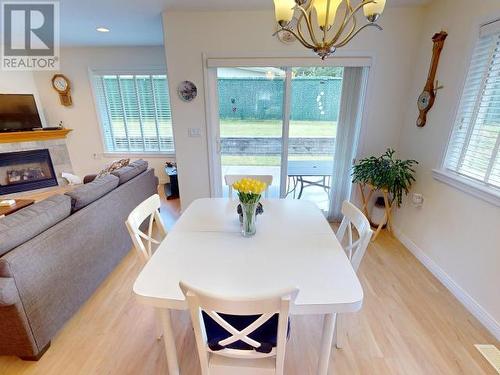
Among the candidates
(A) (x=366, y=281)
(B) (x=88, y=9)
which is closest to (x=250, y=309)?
(A) (x=366, y=281)

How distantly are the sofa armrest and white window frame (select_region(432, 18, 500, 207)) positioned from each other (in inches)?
114

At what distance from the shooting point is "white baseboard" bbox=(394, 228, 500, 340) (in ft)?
5.45

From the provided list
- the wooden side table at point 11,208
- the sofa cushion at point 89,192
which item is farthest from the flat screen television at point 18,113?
the sofa cushion at point 89,192

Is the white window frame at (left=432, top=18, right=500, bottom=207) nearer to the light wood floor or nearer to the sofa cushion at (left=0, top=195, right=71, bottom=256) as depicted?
the light wood floor

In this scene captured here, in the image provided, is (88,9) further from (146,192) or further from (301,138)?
(301,138)

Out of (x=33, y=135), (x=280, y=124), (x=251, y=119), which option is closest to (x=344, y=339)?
(x=280, y=124)

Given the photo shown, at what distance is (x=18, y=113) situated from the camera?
3980 millimetres

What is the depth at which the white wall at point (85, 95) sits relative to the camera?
167 inches

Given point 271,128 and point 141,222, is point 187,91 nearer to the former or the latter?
point 271,128

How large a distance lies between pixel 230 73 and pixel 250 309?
2.64 m

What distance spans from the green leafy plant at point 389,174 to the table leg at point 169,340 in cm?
227

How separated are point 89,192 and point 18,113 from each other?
11.2 feet

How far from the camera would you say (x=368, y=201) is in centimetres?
293

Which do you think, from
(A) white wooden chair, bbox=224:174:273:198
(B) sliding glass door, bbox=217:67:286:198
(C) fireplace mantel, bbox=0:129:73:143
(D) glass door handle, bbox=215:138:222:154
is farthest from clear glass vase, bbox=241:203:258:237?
(C) fireplace mantel, bbox=0:129:73:143
